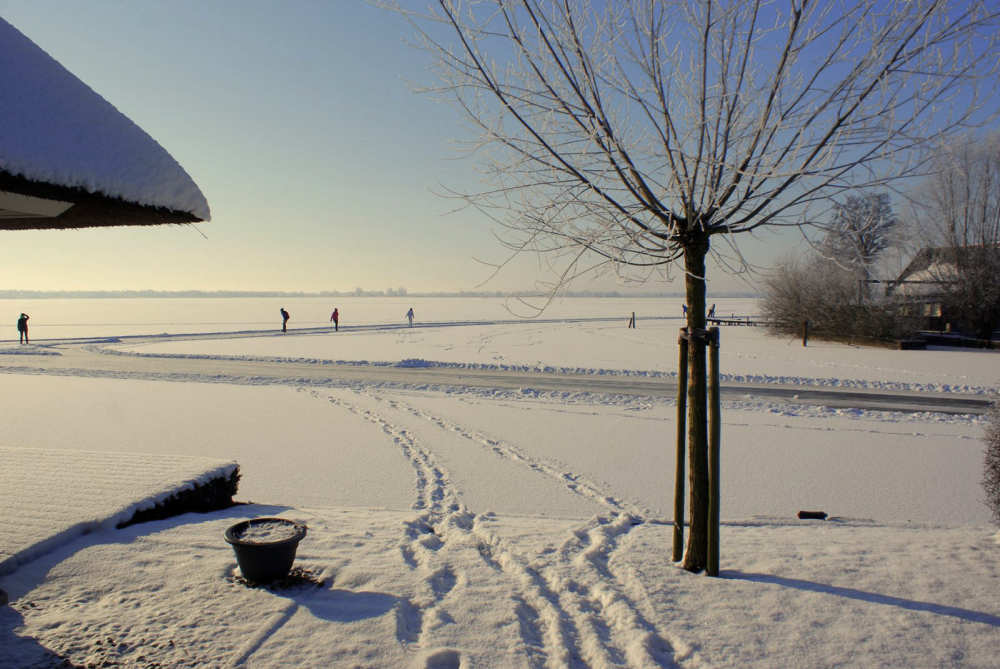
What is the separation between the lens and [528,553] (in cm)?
421

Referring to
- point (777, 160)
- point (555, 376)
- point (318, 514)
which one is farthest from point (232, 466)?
point (555, 376)

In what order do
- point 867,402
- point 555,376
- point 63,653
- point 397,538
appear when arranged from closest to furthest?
point 63,653
point 397,538
point 867,402
point 555,376

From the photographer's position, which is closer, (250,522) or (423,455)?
(250,522)

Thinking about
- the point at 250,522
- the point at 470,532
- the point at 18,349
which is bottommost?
the point at 470,532

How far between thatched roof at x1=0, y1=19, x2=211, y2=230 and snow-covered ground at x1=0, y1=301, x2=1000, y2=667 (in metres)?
2.31

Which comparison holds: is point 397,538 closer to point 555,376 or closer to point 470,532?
point 470,532

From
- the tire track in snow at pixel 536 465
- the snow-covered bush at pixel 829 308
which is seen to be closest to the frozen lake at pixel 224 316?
the tire track in snow at pixel 536 465

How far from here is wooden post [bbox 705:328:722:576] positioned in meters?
3.56

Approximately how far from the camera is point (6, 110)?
253 centimetres

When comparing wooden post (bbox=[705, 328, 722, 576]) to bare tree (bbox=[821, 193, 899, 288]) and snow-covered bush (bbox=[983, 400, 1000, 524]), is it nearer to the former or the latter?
bare tree (bbox=[821, 193, 899, 288])

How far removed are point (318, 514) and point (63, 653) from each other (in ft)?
7.94

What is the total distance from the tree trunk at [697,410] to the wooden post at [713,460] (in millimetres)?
84

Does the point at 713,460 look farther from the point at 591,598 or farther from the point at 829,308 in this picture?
→ the point at 829,308

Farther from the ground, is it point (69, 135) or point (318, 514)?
point (69, 135)
